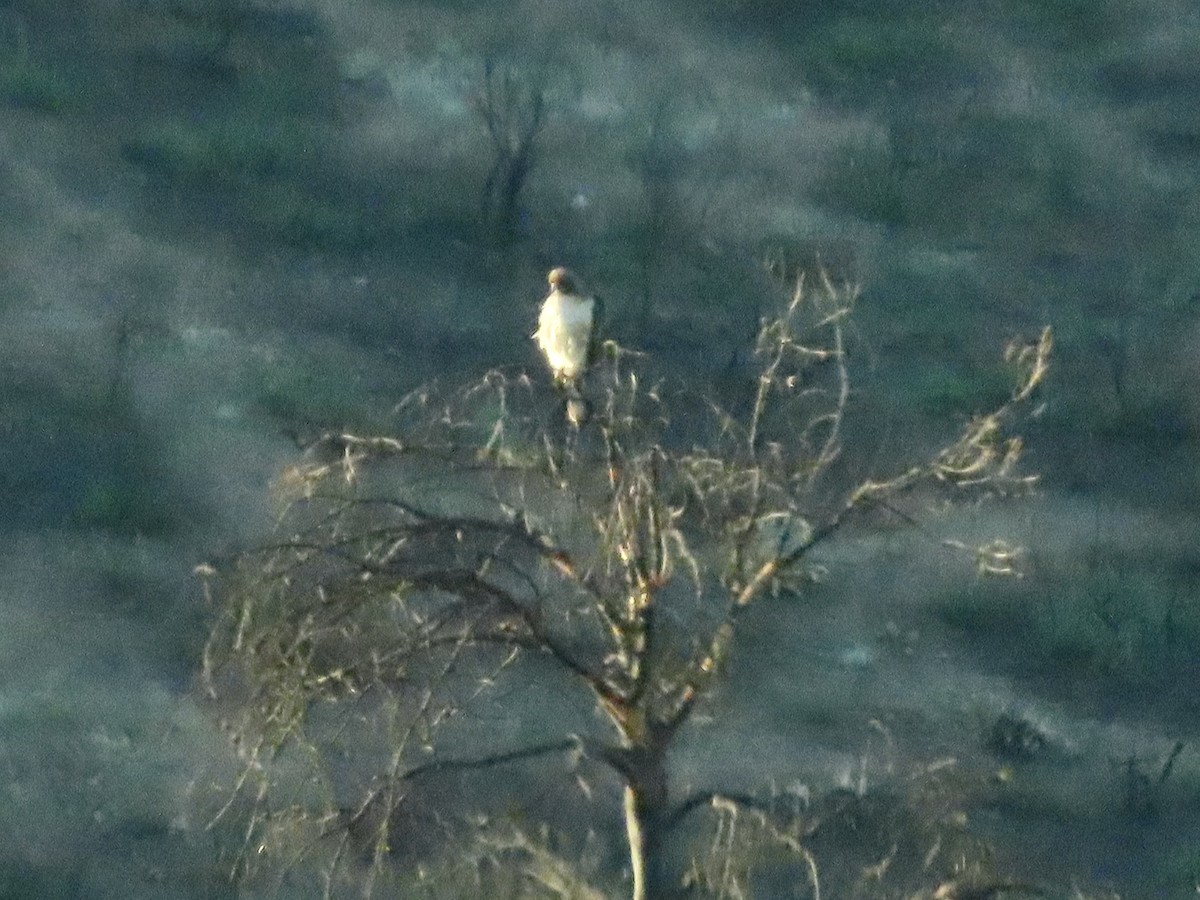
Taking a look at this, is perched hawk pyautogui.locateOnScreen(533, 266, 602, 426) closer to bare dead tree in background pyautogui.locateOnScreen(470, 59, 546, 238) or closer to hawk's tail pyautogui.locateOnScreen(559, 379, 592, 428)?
hawk's tail pyautogui.locateOnScreen(559, 379, 592, 428)

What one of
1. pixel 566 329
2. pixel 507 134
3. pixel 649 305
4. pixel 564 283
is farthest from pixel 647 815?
pixel 507 134

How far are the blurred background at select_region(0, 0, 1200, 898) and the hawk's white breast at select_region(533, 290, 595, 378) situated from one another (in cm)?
494

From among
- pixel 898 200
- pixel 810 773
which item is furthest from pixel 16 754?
pixel 898 200

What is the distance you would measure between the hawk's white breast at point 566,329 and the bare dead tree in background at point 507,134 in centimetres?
1313

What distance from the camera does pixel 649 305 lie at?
2341 cm

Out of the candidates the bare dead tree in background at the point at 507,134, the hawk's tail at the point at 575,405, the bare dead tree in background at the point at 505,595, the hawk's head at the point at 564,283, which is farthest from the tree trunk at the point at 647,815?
the bare dead tree in background at the point at 507,134

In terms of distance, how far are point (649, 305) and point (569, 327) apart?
12.5m

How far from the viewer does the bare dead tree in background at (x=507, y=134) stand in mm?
24484

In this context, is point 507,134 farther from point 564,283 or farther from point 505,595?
point 505,595

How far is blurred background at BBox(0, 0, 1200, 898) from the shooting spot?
1823 cm

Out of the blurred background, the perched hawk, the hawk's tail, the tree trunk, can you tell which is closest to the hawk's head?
the perched hawk

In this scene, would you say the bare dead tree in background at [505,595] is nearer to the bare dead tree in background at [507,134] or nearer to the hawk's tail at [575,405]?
the hawk's tail at [575,405]

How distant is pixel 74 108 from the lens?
26359 millimetres

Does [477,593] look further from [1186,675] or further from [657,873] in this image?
[1186,675]
